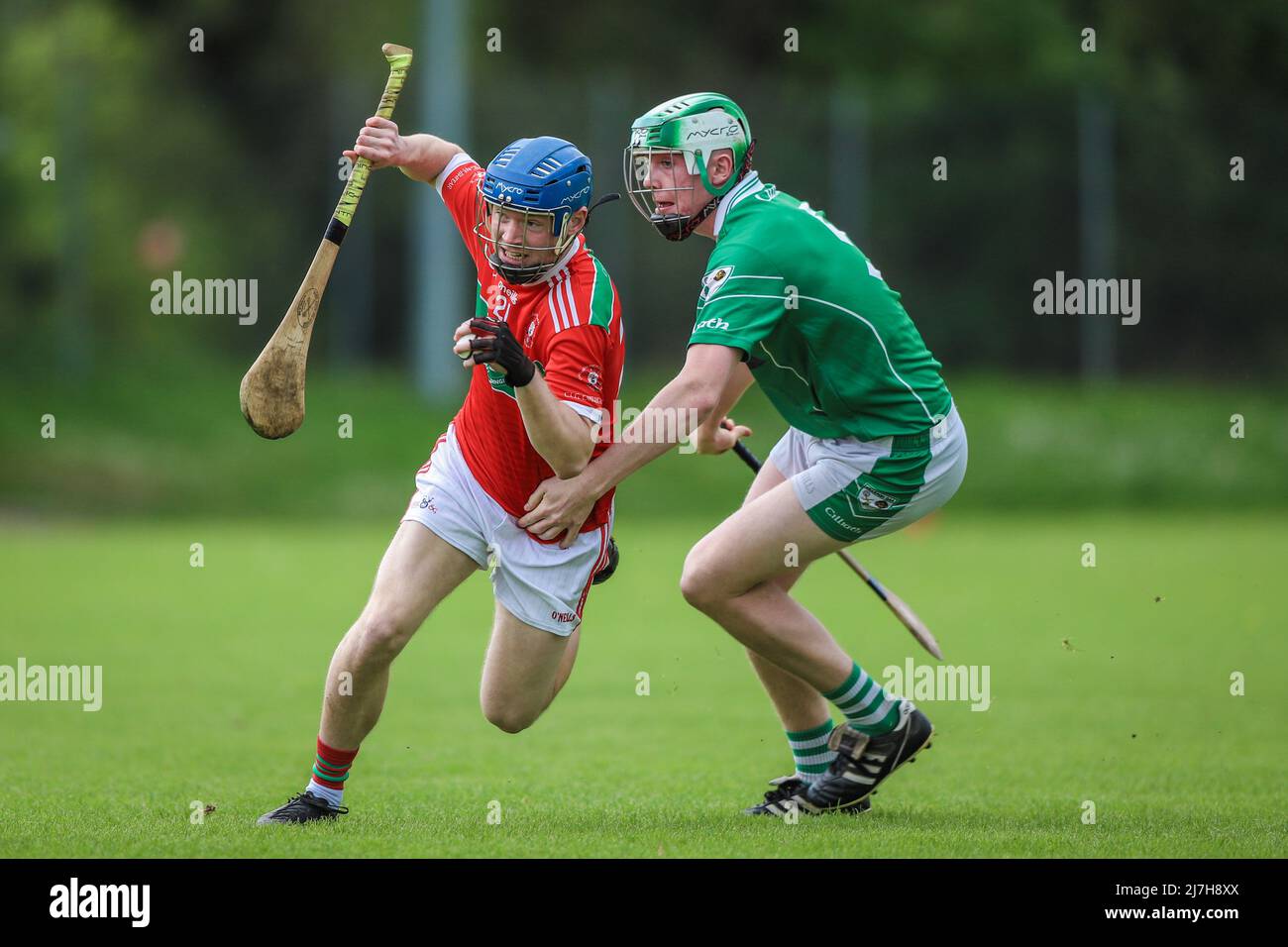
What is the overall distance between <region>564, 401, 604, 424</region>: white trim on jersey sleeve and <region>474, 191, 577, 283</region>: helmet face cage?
50 centimetres

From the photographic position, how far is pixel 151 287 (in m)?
21.7

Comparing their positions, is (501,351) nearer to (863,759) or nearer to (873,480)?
(873,480)

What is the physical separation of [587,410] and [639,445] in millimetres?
228

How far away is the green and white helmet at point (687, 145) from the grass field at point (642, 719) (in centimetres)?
213

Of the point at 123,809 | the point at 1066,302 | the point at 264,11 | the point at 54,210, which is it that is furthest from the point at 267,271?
the point at 123,809

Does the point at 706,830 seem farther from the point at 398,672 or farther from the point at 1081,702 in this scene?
the point at 398,672

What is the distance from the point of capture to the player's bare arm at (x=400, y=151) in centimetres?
596

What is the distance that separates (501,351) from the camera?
5.02 metres

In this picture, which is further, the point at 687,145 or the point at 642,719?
the point at 642,719

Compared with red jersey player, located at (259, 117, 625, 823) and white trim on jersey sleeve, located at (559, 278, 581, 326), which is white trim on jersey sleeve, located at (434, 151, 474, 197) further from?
white trim on jersey sleeve, located at (559, 278, 581, 326)

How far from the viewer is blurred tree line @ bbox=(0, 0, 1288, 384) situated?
68.5ft

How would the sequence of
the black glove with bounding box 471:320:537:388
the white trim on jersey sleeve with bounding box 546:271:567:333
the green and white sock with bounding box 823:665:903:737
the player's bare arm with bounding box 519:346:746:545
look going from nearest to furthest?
the black glove with bounding box 471:320:537:388 < the player's bare arm with bounding box 519:346:746:545 < the white trim on jersey sleeve with bounding box 546:271:567:333 < the green and white sock with bounding box 823:665:903:737

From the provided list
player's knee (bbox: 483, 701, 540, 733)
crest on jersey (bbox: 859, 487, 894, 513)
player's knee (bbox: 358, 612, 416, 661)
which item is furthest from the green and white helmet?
player's knee (bbox: 483, 701, 540, 733)

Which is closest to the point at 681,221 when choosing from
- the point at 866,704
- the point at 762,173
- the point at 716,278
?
the point at 716,278
